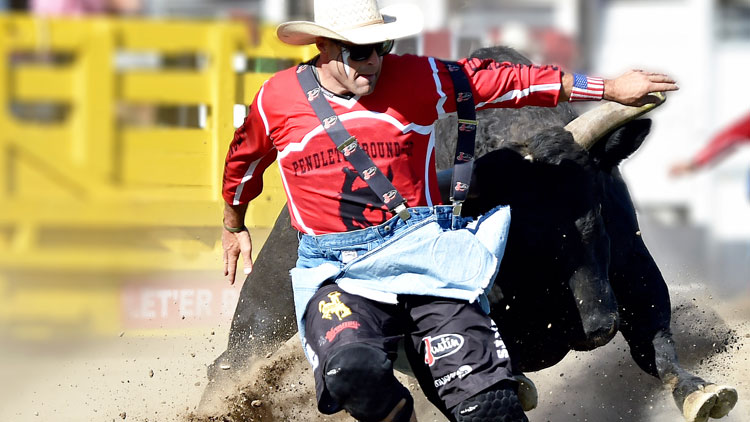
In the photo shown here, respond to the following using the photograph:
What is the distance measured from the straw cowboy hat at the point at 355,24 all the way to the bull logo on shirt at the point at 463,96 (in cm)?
25

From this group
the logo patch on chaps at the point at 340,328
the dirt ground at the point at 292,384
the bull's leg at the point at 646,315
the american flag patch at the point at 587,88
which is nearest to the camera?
the logo patch on chaps at the point at 340,328

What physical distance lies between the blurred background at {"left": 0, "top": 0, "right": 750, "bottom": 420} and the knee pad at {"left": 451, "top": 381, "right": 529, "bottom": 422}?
2533 mm

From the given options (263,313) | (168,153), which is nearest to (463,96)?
(263,313)

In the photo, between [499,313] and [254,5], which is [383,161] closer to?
[499,313]

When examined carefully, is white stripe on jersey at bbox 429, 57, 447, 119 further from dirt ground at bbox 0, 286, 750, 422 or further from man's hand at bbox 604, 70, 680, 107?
dirt ground at bbox 0, 286, 750, 422

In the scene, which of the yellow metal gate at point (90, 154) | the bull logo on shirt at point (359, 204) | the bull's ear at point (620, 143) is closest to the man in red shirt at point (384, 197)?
the bull logo on shirt at point (359, 204)

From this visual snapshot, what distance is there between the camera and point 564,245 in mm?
4250

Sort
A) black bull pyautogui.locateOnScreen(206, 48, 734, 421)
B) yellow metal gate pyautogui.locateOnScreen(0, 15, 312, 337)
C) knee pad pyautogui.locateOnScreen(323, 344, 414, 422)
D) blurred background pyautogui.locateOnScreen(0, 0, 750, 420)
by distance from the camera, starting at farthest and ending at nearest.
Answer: yellow metal gate pyautogui.locateOnScreen(0, 15, 312, 337) < blurred background pyautogui.locateOnScreen(0, 0, 750, 420) < black bull pyautogui.locateOnScreen(206, 48, 734, 421) < knee pad pyautogui.locateOnScreen(323, 344, 414, 422)

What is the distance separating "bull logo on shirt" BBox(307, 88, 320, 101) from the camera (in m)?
3.73

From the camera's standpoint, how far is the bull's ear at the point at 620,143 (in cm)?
434

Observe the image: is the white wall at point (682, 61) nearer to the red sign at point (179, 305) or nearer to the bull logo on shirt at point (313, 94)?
the red sign at point (179, 305)

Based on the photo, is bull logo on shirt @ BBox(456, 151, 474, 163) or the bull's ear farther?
the bull's ear

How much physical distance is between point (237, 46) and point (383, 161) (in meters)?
4.73

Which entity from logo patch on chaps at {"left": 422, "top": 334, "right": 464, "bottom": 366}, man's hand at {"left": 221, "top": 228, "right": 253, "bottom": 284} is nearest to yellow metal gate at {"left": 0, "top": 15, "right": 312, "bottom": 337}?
man's hand at {"left": 221, "top": 228, "right": 253, "bottom": 284}
